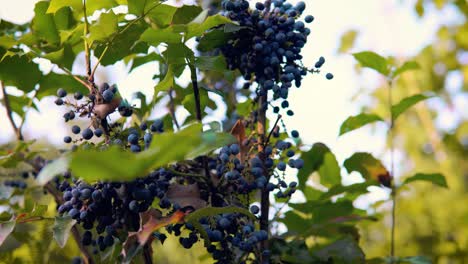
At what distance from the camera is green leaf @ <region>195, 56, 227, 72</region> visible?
103 cm

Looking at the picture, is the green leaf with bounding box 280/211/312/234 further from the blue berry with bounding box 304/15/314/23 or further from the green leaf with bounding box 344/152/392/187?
the blue berry with bounding box 304/15/314/23

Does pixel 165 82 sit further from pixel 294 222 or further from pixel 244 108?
pixel 294 222

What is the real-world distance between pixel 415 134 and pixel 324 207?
3421 millimetres

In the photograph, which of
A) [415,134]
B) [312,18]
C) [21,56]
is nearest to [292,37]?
[312,18]

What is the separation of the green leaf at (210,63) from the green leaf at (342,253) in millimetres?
441

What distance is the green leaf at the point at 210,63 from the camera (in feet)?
3.38

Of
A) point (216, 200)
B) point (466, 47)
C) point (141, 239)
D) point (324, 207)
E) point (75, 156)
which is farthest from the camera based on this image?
point (466, 47)

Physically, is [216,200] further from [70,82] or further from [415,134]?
[415,134]

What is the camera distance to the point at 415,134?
178 inches

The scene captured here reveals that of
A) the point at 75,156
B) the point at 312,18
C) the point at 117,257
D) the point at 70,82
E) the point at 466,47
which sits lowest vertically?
the point at 117,257

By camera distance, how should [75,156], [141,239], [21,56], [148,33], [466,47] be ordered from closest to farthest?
[75,156] < [141,239] < [148,33] < [21,56] < [466,47]

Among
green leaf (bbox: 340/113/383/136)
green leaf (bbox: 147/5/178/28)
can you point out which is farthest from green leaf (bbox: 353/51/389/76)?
green leaf (bbox: 147/5/178/28)

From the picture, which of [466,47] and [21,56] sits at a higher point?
[466,47]

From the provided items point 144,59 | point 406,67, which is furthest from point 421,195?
point 144,59
